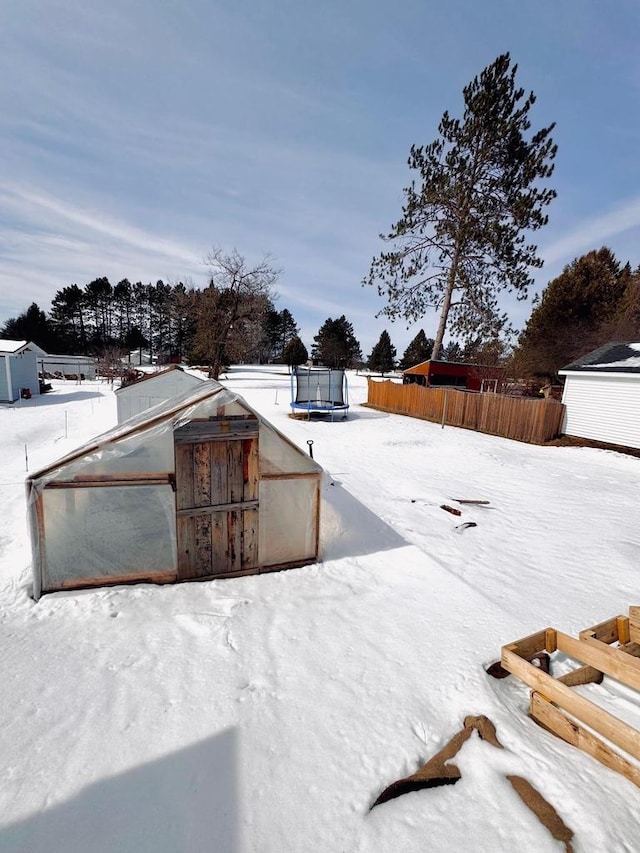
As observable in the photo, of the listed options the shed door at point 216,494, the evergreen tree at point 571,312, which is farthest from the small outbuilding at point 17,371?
the evergreen tree at point 571,312

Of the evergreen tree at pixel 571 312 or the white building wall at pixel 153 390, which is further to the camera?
the evergreen tree at pixel 571 312

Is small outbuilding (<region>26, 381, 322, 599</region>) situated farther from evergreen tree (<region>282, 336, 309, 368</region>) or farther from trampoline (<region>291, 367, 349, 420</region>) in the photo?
evergreen tree (<region>282, 336, 309, 368</region>)

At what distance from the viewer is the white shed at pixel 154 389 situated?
1068 cm

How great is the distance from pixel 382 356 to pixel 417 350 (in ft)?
21.5

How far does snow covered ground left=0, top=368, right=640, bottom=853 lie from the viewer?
199 centimetres

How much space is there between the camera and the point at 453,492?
8.10 metres

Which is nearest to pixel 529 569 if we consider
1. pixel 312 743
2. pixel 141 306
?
pixel 312 743

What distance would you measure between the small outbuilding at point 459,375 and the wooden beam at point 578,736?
23.4m

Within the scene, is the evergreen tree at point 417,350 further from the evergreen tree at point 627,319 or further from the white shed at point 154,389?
the white shed at point 154,389

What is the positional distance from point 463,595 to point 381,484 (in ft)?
13.5

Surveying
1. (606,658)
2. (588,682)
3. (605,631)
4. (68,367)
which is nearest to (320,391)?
(605,631)

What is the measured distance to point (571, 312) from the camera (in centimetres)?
2477

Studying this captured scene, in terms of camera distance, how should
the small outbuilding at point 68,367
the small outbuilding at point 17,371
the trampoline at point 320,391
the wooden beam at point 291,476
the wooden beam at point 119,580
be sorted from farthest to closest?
the small outbuilding at point 68,367, the small outbuilding at point 17,371, the trampoline at point 320,391, the wooden beam at point 291,476, the wooden beam at point 119,580

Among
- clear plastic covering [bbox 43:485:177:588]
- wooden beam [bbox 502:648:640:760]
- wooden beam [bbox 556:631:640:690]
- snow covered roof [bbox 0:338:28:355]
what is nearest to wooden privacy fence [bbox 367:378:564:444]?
wooden beam [bbox 556:631:640:690]
